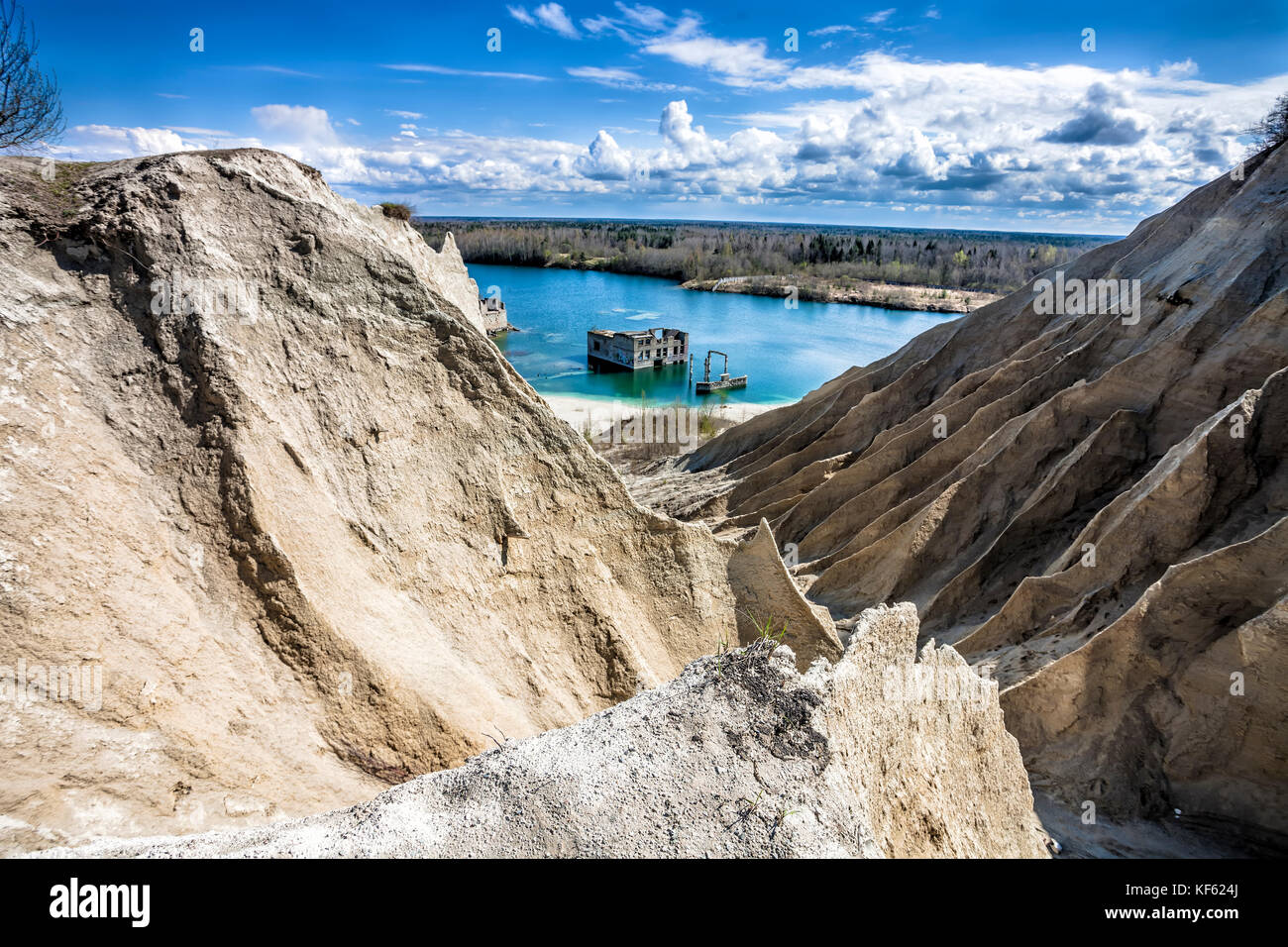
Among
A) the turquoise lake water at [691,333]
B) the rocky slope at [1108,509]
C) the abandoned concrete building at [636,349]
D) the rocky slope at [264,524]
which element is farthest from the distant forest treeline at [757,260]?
the rocky slope at [264,524]

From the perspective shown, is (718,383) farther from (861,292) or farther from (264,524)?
(861,292)

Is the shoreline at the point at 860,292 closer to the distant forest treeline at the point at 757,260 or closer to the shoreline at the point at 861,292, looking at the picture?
the shoreline at the point at 861,292

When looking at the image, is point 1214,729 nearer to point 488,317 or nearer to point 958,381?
point 958,381

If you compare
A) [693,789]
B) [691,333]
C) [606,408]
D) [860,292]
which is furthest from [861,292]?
[693,789]

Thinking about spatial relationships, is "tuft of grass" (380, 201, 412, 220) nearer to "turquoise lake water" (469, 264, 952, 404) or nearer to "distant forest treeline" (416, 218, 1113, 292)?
"turquoise lake water" (469, 264, 952, 404)

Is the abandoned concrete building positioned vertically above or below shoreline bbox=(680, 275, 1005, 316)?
below

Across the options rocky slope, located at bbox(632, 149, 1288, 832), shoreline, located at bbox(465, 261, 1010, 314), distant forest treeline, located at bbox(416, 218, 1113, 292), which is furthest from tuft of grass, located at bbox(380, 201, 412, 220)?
distant forest treeline, located at bbox(416, 218, 1113, 292)
